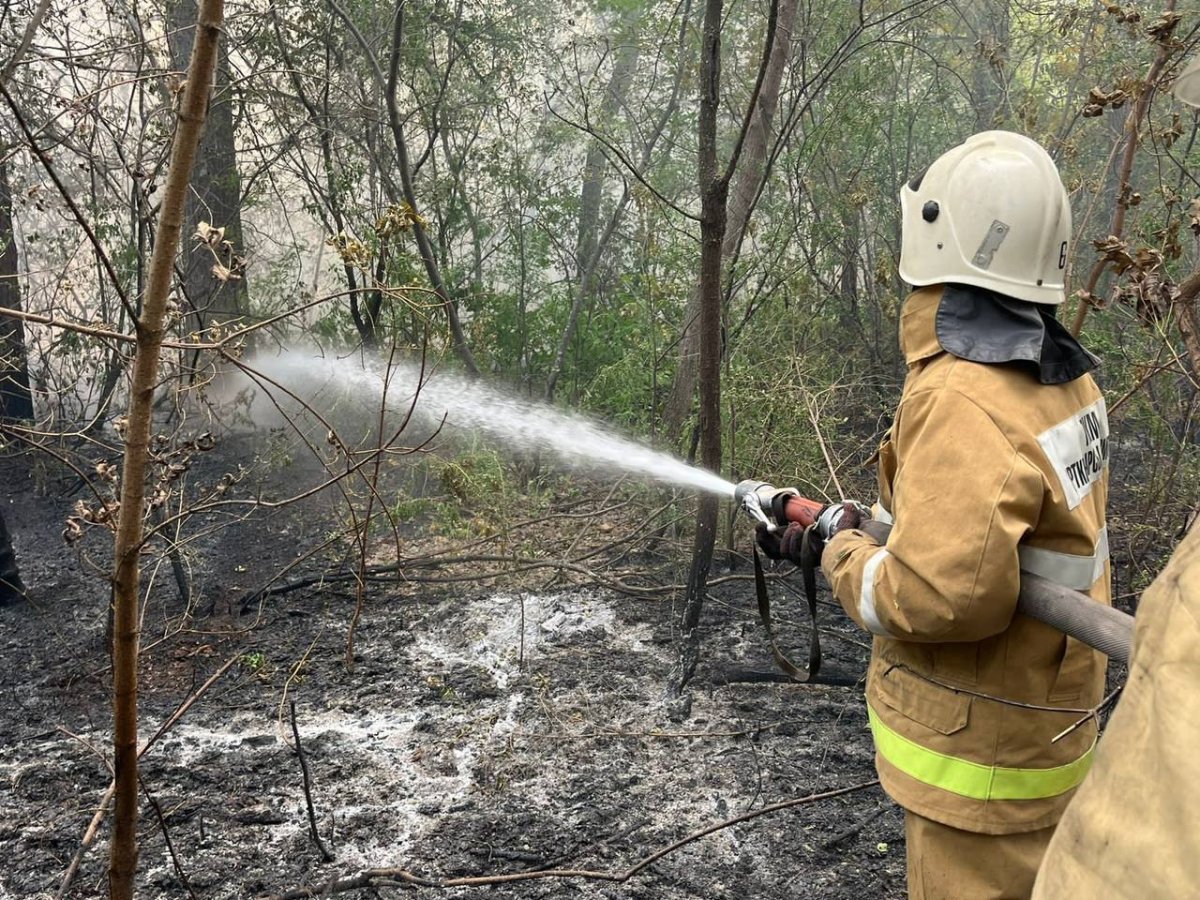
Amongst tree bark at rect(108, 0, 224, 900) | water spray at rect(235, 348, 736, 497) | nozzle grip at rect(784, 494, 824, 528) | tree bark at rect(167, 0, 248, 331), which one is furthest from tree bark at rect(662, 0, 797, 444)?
tree bark at rect(167, 0, 248, 331)

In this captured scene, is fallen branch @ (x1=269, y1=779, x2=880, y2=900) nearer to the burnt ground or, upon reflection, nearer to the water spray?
the burnt ground

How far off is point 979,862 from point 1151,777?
1.45 m

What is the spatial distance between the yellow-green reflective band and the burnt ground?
1154mm

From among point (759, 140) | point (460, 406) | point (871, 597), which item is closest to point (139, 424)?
point (871, 597)

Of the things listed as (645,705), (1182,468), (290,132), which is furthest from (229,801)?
(1182,468)

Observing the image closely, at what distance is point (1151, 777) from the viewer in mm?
792

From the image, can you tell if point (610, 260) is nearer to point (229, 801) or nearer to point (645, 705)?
point (645, 705)

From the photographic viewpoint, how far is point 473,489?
214 inches

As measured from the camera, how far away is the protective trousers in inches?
80.4

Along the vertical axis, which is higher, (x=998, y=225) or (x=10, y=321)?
(x=998, y=225)

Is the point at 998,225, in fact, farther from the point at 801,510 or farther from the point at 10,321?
the point at 10,321

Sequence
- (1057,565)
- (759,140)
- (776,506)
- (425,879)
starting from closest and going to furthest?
(1057,565) < (776,506) < (425,879) < (759,140)

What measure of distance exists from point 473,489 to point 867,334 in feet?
11.0

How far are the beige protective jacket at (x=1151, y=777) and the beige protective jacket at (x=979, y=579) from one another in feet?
3.33
